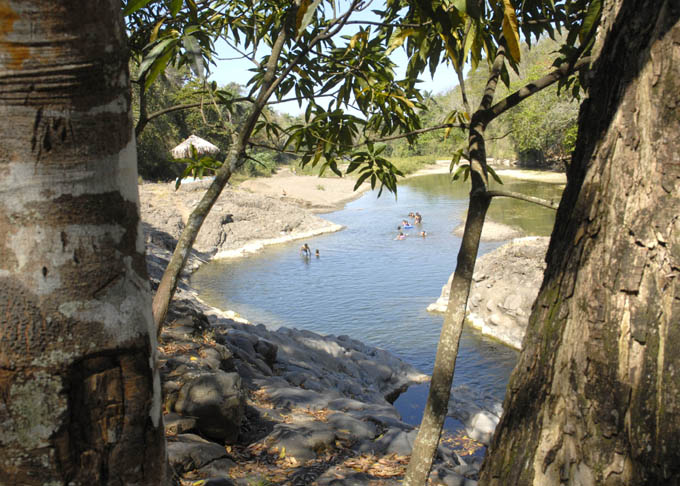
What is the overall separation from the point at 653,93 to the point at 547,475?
34.4 inches

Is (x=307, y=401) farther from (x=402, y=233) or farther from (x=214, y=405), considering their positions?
(x=402, y=233)

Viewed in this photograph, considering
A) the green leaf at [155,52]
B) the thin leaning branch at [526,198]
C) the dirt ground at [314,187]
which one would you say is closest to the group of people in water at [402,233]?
the dirt ground at [314,187]

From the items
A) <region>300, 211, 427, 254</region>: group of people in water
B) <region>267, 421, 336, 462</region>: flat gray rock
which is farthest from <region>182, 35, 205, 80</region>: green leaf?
<region>300, 211, 427, 254</region>: group of people in water

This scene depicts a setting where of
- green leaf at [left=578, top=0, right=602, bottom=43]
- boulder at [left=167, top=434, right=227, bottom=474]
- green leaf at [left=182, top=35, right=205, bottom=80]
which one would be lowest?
boulder at [left=167, top=434, right=227, bottom=474]

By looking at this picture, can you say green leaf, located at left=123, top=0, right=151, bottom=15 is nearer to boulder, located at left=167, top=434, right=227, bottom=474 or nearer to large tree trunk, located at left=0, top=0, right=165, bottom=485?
large tree trunk, located at left=0, top=0, right=165, bottom=485

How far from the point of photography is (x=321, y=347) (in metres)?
9.23

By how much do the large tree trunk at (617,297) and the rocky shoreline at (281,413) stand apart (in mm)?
1916

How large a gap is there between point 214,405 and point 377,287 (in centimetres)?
1179

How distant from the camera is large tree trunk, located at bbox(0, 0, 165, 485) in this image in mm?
825

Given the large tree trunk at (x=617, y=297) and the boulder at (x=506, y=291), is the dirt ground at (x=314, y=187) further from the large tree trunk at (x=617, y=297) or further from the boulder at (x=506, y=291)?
the large tree trunk at (x=617, y=297)

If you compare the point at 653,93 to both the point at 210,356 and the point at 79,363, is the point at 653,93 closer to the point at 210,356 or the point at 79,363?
the point at 79,363

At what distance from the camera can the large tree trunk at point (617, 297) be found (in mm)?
1094

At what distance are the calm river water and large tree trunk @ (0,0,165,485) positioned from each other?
779 cm


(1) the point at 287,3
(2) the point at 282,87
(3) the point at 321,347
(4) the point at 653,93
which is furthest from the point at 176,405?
(3) the point at 321,347
